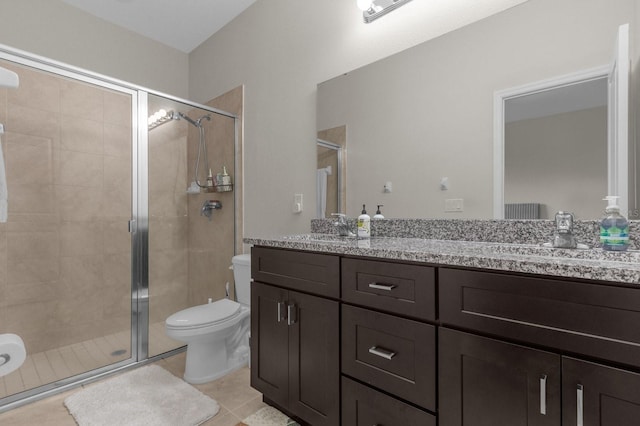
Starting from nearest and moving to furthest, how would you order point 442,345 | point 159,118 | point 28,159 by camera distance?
point 442,345, point 28,159, point 159,118

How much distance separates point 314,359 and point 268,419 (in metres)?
0.54

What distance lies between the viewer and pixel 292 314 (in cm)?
140

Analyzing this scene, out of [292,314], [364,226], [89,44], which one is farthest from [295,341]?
[89,44]

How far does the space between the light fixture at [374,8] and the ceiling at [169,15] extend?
120 cm

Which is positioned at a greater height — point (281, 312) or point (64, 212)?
point (64, 212)

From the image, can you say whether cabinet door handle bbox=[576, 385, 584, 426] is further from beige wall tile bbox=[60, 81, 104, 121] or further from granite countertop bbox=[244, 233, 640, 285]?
beige wall tile bbox=[60, 81, 104, 121]

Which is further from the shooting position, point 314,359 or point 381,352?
point 314,359

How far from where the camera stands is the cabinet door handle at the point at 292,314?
1.39 metres

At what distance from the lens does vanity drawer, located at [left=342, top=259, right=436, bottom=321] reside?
39.2 inches

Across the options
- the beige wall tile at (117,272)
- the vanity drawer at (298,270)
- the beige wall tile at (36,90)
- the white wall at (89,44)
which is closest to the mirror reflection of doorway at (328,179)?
the vanity drawer at (298,270)

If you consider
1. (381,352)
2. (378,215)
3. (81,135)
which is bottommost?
(381,352)

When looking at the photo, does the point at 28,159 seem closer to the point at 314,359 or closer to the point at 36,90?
the point at 36,90

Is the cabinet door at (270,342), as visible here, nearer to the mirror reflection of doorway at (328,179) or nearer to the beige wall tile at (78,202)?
the mirror reflection of doorway at (328,179)

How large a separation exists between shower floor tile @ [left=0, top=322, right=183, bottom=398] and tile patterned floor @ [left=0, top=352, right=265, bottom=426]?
16cm
